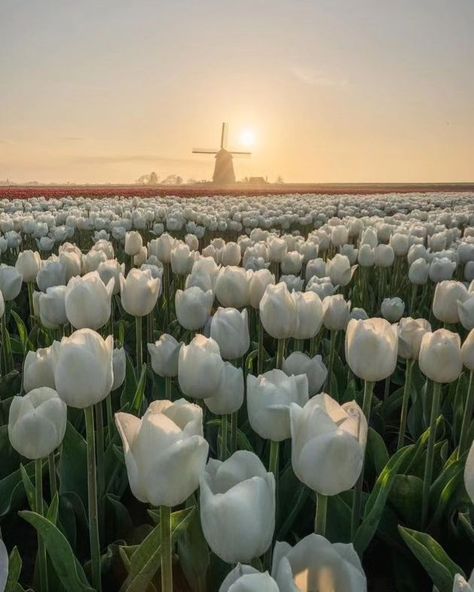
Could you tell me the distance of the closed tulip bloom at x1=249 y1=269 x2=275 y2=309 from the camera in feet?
9.21

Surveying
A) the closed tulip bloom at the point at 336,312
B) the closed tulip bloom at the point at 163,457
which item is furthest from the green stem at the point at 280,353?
the closed tulip bloom at the point at 163,457

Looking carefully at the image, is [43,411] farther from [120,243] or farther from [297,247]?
[120,243]

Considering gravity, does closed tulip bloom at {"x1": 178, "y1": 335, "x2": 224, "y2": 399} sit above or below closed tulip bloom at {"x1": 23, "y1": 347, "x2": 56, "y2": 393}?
above

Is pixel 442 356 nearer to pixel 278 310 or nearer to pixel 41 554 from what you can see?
pixel 278 310

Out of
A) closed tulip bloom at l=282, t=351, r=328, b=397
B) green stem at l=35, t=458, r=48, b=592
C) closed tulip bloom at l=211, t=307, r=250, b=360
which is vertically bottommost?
green stem at l=35, t=458, r=48, b=592

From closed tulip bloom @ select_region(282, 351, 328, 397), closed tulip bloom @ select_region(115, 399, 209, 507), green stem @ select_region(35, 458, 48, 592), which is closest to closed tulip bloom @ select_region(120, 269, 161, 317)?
closed tulip bloom @ select_region(282, 351, 328, 397)

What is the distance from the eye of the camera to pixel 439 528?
190cm

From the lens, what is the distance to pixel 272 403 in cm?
142

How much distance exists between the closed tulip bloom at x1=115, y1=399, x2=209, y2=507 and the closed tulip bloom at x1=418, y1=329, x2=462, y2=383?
104cm

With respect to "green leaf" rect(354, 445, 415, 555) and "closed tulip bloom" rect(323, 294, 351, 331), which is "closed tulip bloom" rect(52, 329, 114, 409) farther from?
"closed tulip bloom" rect(323, 294, 351, 331)

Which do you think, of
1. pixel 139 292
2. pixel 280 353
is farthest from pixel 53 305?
pixel 280 353

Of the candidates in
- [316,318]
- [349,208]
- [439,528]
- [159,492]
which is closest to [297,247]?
[316,318]

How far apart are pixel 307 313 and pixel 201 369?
29.5 inches

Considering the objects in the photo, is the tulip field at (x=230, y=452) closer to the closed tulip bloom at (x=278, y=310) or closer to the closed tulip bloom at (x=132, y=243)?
the closed tulip bloom at (x=278, y=310)
